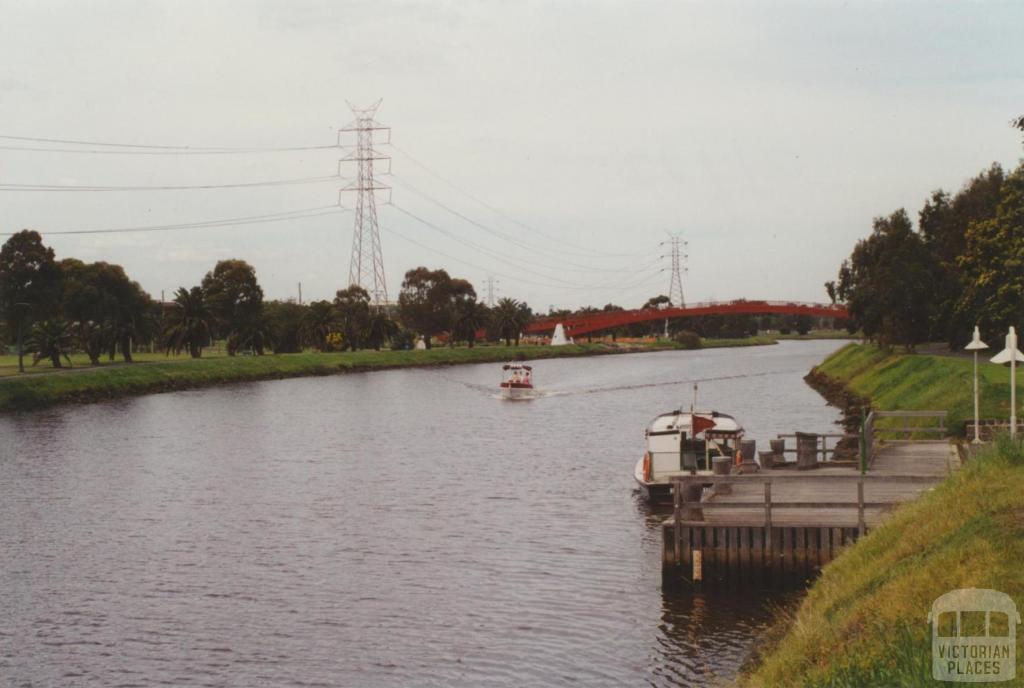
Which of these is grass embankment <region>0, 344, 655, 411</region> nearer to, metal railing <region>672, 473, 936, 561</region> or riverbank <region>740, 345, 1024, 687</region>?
metal railing <region>672, 473, 936, 561</region>

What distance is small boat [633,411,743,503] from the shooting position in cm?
3656

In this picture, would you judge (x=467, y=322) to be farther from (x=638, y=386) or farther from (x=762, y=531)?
A: (x=762, y=531)

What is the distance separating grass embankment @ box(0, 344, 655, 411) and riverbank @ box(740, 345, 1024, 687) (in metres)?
67.6

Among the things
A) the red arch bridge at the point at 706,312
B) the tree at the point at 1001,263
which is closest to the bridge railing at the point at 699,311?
the red arch bridge at the point at 706,312

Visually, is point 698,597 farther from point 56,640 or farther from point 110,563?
point 110,563

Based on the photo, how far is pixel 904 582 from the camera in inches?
625

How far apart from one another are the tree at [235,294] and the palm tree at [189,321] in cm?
1001

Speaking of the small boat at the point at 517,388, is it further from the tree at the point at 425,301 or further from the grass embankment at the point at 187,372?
the tree at the point at 425,301

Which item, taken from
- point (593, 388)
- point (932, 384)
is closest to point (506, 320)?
point (593, 388)

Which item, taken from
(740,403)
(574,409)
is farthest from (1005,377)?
(574,409)

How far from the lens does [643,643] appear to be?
874 inches

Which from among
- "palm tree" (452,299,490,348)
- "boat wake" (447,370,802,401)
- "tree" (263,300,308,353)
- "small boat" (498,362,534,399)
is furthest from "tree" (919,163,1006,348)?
"palm tree" (452,299,490,348)

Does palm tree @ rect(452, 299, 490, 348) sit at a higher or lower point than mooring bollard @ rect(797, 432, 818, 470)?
higher

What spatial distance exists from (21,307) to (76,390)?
15148mm
